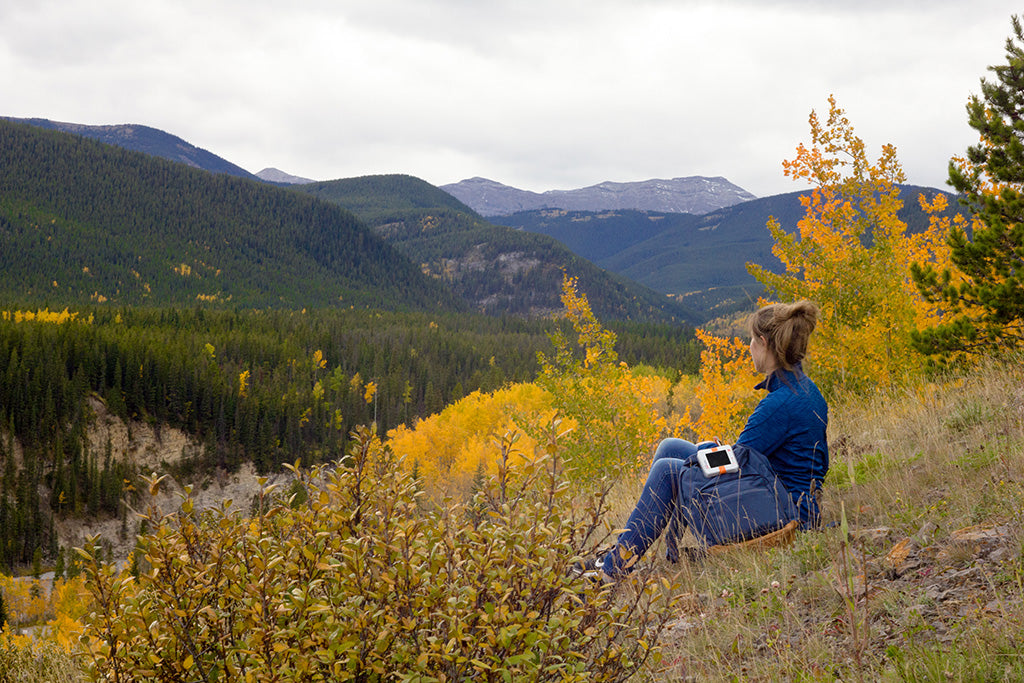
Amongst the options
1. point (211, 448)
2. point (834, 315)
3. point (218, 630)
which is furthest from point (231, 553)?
point (211, 448)

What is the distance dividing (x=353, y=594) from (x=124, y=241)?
185 meters

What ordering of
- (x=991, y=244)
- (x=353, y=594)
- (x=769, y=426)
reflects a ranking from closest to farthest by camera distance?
1. (x=353, y=594)
2. (x=769, y=426)
3. (x=991, y=244)

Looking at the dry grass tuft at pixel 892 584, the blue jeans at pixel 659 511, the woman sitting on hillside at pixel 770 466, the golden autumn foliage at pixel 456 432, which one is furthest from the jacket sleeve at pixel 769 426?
the golden autumn foliage at pixel 456 432

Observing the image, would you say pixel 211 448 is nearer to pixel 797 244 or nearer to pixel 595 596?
pixel 797 244

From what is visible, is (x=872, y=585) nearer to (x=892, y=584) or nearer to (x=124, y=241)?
(x=892, y=584)

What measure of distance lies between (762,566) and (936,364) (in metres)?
6.90

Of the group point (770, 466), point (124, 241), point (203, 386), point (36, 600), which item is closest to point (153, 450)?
point (203, 386)

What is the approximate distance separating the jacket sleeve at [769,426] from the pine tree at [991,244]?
6.03 meters

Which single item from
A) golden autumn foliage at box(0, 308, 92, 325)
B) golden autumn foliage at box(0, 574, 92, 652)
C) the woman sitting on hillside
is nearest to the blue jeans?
the woman sitting on hillside

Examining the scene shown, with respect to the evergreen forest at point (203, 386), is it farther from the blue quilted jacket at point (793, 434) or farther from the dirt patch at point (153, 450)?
the blue quilted jacket at point (793, 434)

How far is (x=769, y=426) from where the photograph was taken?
4320mm

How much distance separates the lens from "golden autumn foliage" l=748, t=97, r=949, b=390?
34.2 ft

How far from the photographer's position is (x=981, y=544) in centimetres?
337

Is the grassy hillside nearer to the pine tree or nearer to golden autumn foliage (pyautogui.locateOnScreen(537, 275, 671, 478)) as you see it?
the pine tree
